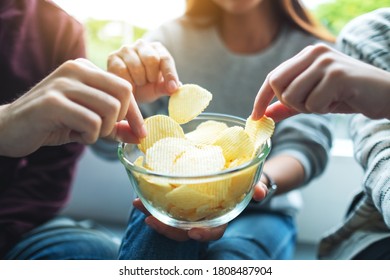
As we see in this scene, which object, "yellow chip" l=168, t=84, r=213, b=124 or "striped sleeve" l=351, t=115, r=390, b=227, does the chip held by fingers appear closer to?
"yellow chip" l=168, t=84, r=213, b=124

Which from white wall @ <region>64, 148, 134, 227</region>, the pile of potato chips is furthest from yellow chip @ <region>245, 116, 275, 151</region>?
white wall @ <region>64, 148, 134, 227</region>

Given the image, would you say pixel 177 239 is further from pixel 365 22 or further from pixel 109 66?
pixel 365 22

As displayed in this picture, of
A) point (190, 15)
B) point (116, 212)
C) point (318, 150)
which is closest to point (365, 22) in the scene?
point (318, 150)

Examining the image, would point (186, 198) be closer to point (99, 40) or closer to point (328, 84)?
point (328, 84)

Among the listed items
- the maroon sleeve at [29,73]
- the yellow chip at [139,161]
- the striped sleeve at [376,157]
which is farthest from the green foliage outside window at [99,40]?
the striped sleeve at [376,157]

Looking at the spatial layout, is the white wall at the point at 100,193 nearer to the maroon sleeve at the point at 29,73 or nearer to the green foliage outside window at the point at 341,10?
the maroon sleeve at the point at 29,73

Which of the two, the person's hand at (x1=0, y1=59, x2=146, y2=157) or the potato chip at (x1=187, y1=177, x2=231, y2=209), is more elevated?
the person's hand at (x1=0, y1=59, x2=146, y2=157)
